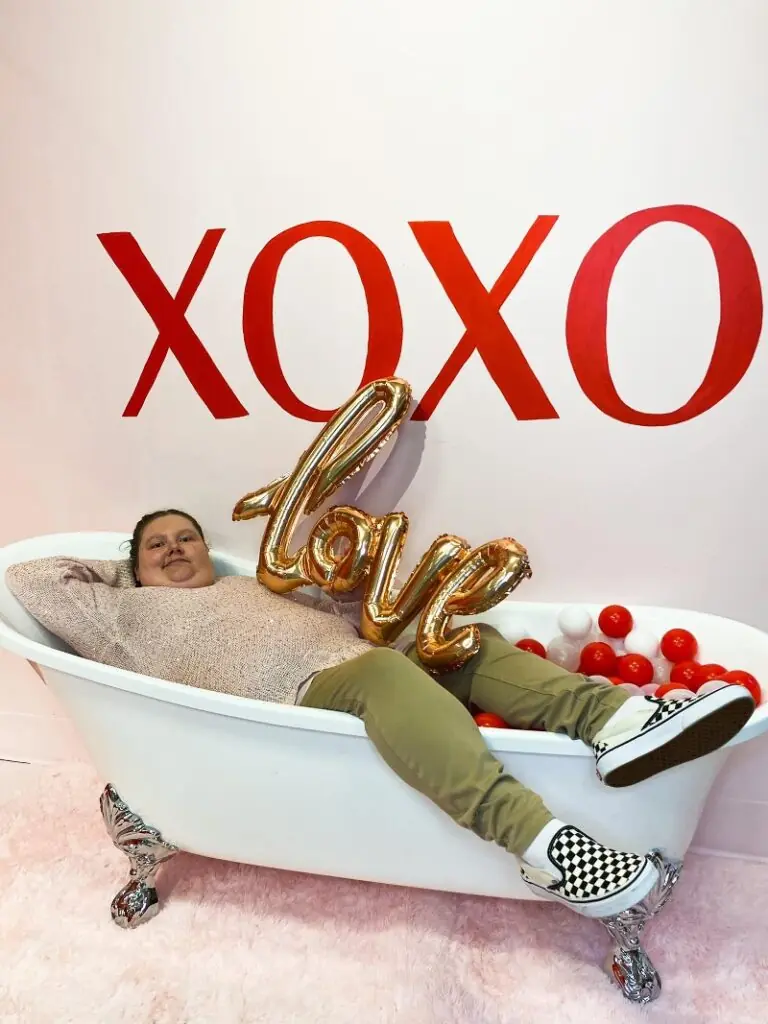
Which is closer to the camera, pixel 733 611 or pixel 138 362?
pixel 733 611

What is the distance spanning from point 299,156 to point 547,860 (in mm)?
1373

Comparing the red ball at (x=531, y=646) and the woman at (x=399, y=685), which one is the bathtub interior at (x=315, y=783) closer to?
the woman at (x=399, y=685)

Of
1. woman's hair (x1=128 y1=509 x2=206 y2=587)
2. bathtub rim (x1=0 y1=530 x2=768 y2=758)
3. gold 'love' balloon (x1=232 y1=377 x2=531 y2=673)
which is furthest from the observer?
woman's hair (x1=128 y1=509 x2=206 y2=587)

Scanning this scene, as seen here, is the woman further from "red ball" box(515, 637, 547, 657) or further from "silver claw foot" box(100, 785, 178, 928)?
"silver claw foot" box(100, 785, 178, 928)

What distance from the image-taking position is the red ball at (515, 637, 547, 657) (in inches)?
60.9

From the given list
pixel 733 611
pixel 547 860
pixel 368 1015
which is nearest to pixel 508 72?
pixel 733 611

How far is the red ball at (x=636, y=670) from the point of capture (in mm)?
1483

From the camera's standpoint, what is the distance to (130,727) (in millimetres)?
1340

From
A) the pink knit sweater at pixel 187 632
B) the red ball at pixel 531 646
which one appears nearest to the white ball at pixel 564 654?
the red ball at pixel 531 646

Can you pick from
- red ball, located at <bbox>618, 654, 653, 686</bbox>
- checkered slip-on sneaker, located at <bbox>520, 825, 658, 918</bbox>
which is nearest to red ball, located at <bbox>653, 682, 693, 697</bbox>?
red ball, located at <bbox>618, 654, 653, 686</bbox>

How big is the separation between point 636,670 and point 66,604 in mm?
1065

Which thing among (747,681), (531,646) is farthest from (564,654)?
(747,681)

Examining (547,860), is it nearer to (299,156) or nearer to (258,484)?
(258,484)

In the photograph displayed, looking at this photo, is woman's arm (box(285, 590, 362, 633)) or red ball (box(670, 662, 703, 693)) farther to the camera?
woman's arm (box(285, 590, 362, 633))
